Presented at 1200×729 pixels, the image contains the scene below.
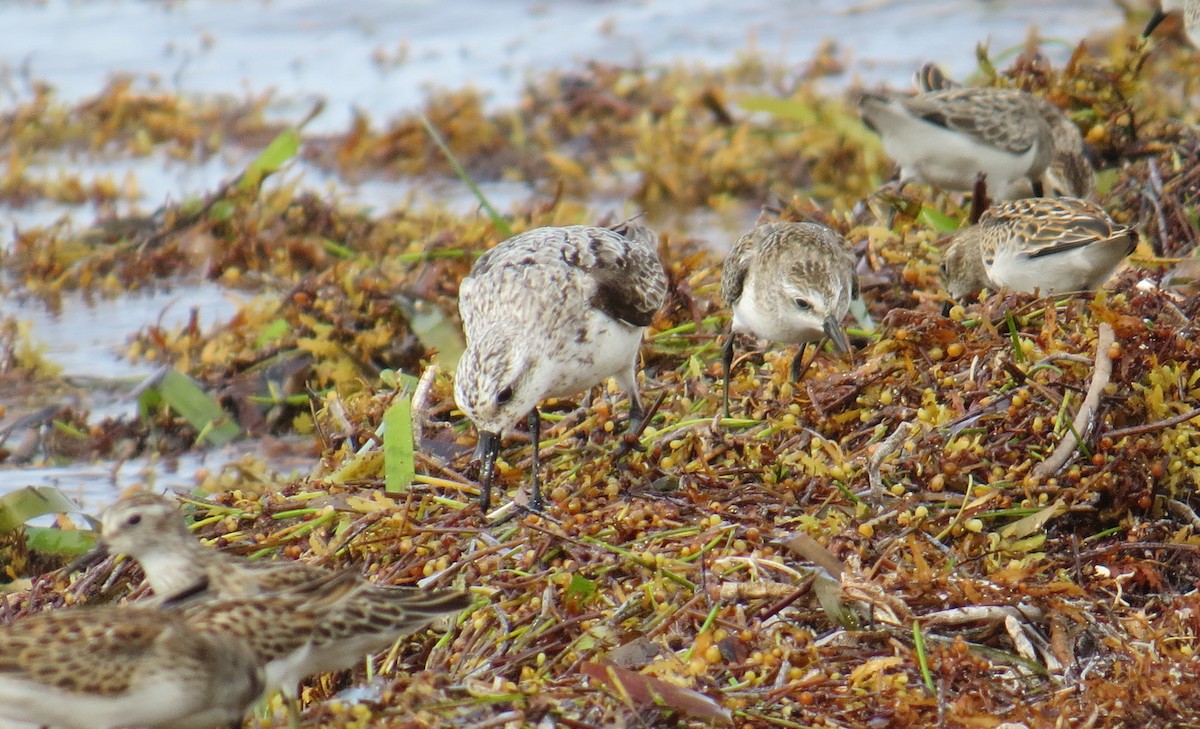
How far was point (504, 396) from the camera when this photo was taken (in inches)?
193

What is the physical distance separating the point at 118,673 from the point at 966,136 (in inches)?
203

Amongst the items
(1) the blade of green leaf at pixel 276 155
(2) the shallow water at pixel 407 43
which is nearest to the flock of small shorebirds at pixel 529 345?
(1) the blade of green leaf at pixel 276 155

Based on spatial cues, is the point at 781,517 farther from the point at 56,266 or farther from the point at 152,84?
the point at 152,84

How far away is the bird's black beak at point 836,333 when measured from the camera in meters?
5.29

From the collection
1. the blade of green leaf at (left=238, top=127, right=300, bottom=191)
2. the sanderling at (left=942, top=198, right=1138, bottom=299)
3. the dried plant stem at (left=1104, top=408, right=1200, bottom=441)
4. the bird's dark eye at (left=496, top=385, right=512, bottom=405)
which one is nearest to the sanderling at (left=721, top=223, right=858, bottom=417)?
the sanderling at (left=942, top=198, right=1138, bottom=299)

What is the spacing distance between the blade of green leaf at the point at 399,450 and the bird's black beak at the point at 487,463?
245mm

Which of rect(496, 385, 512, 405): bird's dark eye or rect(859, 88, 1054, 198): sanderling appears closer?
rect(496, 385, 512, 405): bird's dark eye

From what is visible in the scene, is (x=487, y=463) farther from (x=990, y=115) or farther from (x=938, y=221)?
(x=990, y=115)

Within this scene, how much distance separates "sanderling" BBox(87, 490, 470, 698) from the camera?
379 centimetres

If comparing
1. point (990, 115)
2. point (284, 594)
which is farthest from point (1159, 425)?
point (990, 115)

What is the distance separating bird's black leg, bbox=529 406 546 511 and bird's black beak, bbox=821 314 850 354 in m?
1.04

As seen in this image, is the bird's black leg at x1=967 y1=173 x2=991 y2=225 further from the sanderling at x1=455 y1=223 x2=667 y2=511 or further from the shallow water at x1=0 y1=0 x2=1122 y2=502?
the shallow water at x1=0 y1=0 x2=1122 y2=502

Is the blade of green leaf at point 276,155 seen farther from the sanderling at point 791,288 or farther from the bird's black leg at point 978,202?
the bird's black leg at point 978,202

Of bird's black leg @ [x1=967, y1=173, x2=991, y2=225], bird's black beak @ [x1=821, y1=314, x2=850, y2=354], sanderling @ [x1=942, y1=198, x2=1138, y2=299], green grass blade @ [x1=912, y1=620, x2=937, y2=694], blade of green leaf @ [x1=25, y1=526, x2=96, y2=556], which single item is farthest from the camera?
bird's black leg @ [x1=967, y1=173, x2=991, y2=225]
